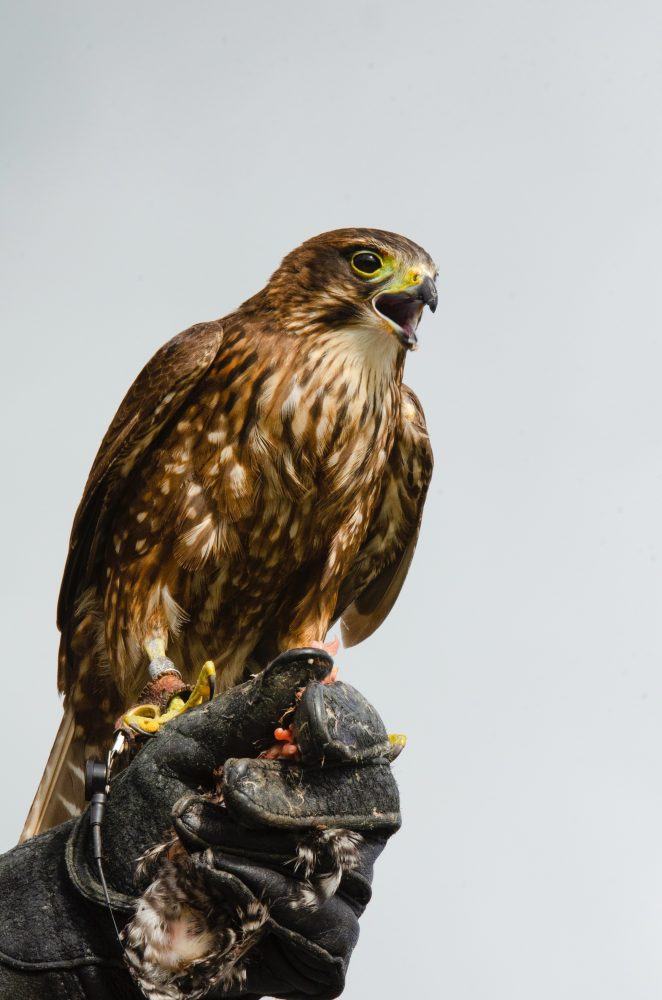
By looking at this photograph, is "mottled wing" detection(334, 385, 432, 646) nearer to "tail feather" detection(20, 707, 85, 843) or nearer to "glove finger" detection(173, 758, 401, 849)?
"tail feather" detection(20, 707, 85, 843)

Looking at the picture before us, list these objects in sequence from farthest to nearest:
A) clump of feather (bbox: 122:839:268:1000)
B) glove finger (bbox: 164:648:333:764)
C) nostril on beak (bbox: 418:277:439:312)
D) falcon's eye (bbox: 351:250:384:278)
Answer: falcon's eye (bbox: 351:250:384:278), nostril on beak (bbox: 418:277:439:312), glove finger (bbox: 164:648:333:764), clump of feather (bbox: 122:839:268:1000)

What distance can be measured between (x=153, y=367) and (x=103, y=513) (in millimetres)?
582

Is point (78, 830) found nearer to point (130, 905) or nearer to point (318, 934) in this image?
point (130, 905)

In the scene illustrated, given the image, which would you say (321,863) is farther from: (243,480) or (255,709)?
(243,480)

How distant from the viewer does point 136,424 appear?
5105mm

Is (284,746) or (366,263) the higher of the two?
(366,263)

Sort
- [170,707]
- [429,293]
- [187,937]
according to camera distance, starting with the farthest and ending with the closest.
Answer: [429,293]
[170,707]
[187,937]

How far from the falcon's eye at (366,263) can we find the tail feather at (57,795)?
217 centimetres

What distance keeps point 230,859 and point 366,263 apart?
262 centimetres

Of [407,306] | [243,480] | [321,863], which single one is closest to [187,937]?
[321,863]

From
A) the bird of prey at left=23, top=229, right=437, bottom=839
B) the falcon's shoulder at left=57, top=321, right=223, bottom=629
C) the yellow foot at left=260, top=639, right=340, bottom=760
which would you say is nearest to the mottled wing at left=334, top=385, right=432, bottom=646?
the bird of prey at left=23, top=229, right=437, bottom=839

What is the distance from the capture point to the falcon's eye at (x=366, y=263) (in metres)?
5.06

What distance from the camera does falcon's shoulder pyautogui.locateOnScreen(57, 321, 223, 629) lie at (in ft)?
16.7

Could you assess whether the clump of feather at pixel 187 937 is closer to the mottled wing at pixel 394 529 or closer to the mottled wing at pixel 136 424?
the mottled wing at pixel 136 424
